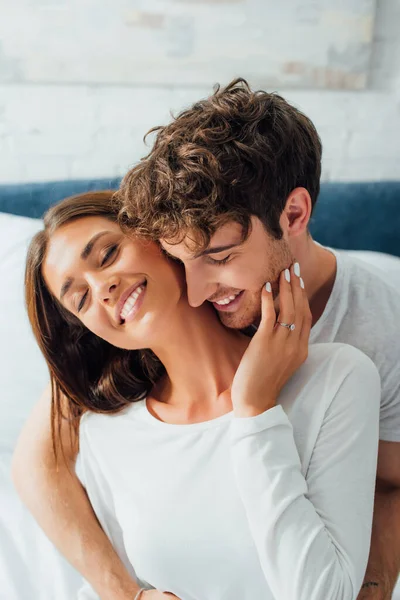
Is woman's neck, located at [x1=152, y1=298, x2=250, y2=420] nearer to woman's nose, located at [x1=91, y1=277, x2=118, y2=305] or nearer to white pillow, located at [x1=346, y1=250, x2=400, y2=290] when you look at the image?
woman's nose, located at [x1=91, y1=277, x2=118, y2=305]

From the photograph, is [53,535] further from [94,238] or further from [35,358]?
[94,238]

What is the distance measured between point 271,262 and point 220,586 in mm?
515

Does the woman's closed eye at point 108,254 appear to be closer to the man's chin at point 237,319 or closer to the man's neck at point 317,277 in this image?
the man's chin at point 237,319

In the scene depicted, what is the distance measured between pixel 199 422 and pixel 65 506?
0.33 metres

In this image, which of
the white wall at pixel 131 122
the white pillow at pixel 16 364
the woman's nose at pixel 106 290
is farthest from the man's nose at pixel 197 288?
the white wall at pixel 131 122

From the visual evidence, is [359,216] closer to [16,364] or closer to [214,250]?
[214,250]

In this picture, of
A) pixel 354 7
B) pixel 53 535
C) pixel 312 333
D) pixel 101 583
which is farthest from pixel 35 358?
pixel 354 7

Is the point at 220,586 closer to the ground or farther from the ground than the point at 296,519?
closer to the ground

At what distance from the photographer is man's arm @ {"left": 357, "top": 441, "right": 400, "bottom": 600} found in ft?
3.55

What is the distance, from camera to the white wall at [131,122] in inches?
71.4

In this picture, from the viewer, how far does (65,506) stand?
1.26 meters

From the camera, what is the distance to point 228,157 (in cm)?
101

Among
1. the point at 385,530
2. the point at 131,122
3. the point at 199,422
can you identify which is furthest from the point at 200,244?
the point at 131,122

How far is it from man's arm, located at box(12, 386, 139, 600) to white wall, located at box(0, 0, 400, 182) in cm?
81
